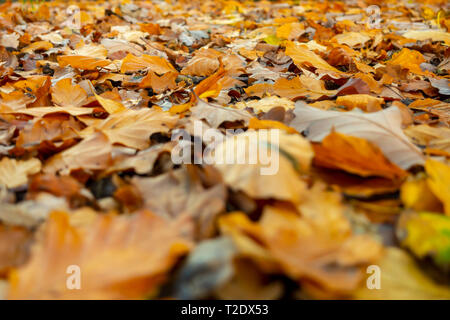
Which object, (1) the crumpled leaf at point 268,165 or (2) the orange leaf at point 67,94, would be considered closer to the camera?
(1) the crumpled leaf at point 268,165

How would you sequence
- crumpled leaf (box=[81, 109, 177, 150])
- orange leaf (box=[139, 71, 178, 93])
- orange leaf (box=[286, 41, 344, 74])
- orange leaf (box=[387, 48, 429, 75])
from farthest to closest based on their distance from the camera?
orange leaf (box=[387, 48, 429, 75])
orange leaf (box=[286, 41, 344, 74])
orange leaf (box=[139, 71, 178, 93])
crumpled leaf (box=[81, 109, 177, 150])

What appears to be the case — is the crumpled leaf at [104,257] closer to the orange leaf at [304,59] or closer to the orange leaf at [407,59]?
the orange leaf at [304,59]

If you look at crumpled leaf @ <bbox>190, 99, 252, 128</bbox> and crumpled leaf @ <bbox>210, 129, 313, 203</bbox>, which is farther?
crumpled leaf @ <bbox>190, 99, 252, 128</bbox>

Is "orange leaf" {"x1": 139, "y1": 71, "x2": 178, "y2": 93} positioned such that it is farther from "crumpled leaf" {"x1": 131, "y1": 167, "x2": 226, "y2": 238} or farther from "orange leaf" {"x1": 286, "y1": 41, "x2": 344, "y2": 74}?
"crumpled leaf" {"x1": 131, "y1": 167, "x2": 226, "y2": 238}

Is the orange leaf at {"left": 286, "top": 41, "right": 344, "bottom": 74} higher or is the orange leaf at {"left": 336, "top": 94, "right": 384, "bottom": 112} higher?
the orange leaf at {"left": 336, "top": 94, "right": 384, "bottom": 112}

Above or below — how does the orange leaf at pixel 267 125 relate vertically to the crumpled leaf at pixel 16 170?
above

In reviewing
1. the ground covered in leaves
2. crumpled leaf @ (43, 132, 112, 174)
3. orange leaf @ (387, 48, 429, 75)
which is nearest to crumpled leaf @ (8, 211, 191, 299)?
the ground covered in leaves

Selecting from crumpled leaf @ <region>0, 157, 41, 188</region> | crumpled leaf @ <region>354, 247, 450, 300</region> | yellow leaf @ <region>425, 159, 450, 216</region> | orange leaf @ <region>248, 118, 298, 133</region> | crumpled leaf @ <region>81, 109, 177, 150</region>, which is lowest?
crumpled leaf @ <region>0, 157, 41, 188</region>

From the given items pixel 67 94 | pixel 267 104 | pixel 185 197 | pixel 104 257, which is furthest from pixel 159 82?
pixel 104 257

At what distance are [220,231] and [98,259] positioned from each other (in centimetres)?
19

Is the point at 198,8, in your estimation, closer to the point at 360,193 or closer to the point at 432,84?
the point at 432,84

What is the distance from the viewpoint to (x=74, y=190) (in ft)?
2.44

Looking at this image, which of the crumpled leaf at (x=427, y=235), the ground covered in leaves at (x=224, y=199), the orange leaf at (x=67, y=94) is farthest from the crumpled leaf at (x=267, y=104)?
Answer: the crumpled leaf at (x=427, y=235)
